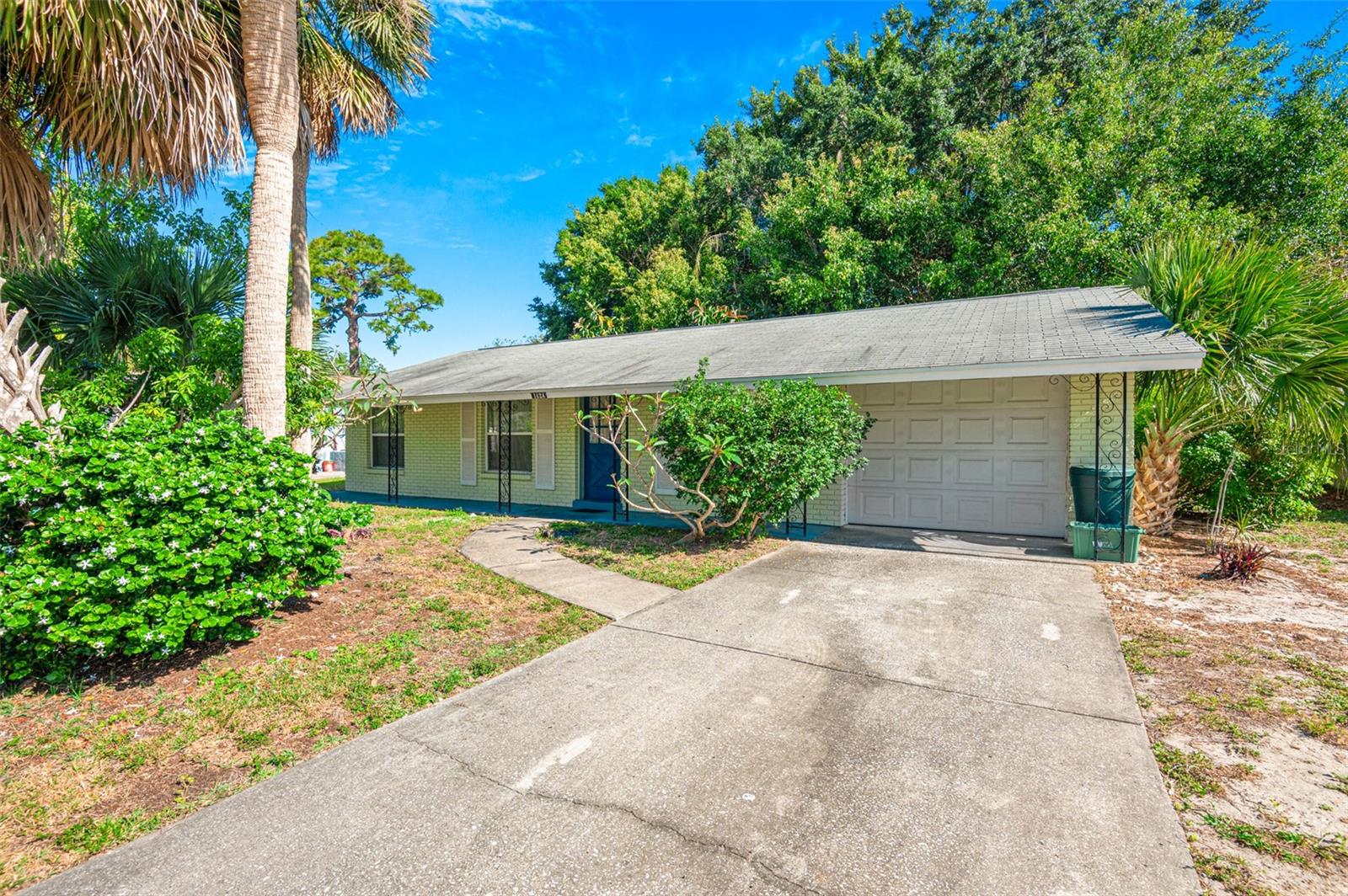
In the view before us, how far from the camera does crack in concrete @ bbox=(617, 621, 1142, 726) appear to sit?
357 centimetres

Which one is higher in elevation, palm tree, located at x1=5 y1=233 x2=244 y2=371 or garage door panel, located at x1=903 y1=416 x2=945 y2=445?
palm tree, located at x1=5 y1=233 x2=244 y2=371

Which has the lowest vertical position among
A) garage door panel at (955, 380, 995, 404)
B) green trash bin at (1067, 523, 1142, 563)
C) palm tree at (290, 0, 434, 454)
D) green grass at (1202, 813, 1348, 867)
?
green grass at (1202, 813, 1348, 867)

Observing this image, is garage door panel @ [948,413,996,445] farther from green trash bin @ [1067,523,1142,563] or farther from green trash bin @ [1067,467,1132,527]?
green trash bin @ [1067,523,1142,563]

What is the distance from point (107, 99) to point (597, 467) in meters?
8.30

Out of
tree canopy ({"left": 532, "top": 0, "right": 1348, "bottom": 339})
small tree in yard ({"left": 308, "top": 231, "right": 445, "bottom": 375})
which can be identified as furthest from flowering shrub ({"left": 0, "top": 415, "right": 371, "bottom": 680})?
small tree in yard ({"left": 308, "top": 231, "right": 445, "bottom": 375})

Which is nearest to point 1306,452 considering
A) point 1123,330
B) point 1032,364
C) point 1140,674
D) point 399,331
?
point 1123,330

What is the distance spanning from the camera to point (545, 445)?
12578 mm

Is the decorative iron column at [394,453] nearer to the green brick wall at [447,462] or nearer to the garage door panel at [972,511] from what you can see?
the green brick wall at [447,462]

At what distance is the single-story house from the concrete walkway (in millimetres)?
2600

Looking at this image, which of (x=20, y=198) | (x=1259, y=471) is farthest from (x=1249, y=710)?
(x=20, y=198)

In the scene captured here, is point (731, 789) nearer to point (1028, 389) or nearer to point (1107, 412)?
point (1107, 412)

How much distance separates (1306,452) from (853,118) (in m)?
17.2

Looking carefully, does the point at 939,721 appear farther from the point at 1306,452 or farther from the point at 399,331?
the point at 399,331

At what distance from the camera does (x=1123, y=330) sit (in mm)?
7285
